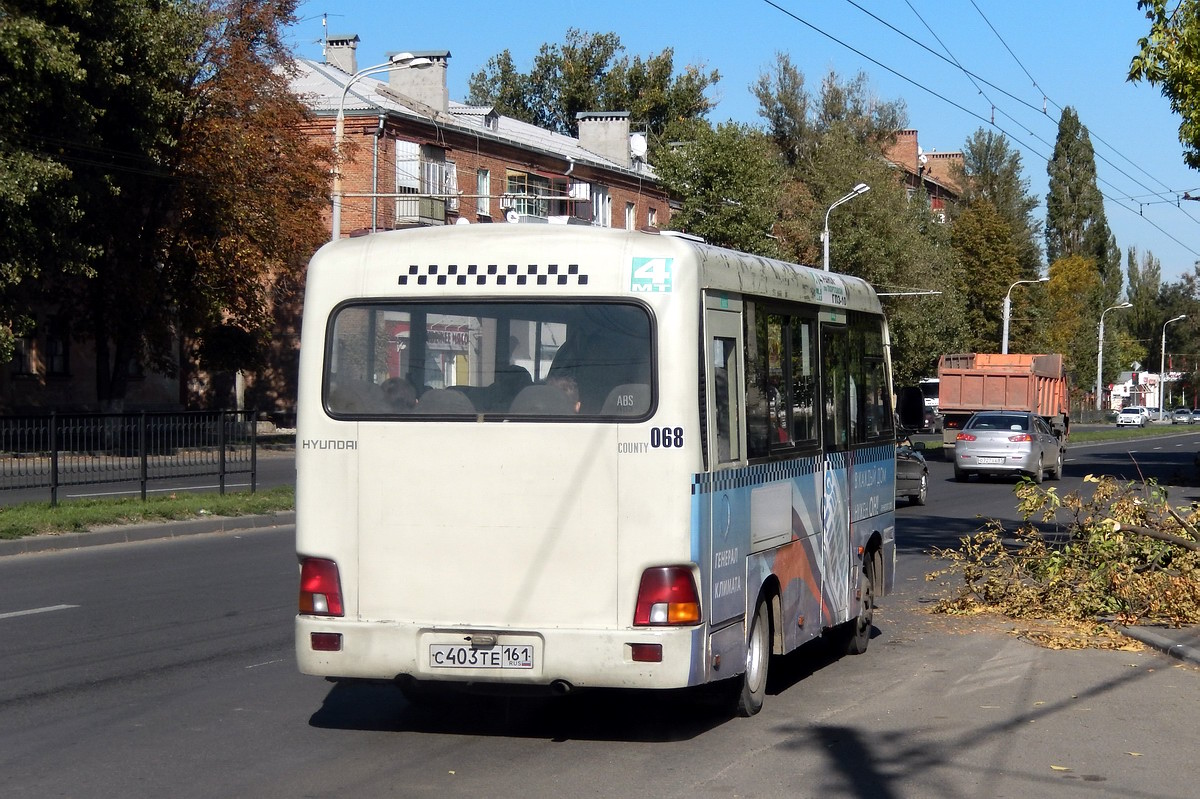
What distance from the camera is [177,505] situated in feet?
62.6

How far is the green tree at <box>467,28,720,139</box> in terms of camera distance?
7722 centimetres

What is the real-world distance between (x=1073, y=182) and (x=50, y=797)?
3895 inches

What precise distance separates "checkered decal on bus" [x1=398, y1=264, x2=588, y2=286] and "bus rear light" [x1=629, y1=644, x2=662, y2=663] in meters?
1.78

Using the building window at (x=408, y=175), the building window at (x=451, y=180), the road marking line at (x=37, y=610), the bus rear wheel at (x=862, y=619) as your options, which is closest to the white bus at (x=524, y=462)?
the bus rear wheel at (x=862, y=619)

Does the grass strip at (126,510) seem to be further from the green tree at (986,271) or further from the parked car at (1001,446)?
the green tree at (986,271)

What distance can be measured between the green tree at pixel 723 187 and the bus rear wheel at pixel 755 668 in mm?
39068

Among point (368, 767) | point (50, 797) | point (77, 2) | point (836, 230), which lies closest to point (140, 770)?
point (50, 797)

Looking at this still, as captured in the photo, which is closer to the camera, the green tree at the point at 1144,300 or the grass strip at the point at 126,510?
the grass strip at the point at 126,510

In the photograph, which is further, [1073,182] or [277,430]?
[1073,182]

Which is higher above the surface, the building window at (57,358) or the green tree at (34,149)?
the green tree at (34,149)

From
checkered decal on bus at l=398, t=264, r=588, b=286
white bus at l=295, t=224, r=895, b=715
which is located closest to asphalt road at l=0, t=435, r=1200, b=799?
white bus at l=295, t=224, r=895, b=715

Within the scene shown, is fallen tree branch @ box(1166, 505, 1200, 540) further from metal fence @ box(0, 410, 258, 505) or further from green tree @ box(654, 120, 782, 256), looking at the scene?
green tree @ box(654, 120, 782, 256)

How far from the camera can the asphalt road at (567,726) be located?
6.42 metres

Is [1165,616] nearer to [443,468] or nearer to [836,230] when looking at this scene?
[443,468]
